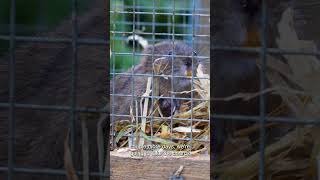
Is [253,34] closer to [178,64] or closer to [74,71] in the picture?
[74,71]

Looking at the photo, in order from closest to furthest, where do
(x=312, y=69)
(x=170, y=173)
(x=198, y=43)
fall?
(x=312, y=69)
(x=170, y=173)
(x=198, y=43)

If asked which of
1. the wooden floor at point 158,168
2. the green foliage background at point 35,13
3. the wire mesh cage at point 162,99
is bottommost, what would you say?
the wooden floor at point 158,168

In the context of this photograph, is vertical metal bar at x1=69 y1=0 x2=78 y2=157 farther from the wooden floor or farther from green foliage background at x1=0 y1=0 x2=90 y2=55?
the wooden floor

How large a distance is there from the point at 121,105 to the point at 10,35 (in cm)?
105

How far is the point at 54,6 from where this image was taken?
53.2 inches

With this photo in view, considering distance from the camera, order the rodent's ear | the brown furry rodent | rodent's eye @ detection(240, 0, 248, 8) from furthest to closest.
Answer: the rodent's ear
the brown furry rodent
rodent's eye @ detection(240, 0, 248, 8)

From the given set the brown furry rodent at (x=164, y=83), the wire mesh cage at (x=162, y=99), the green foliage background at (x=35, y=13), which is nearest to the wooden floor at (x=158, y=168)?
the wire mesh cage at (x=162, y=99)

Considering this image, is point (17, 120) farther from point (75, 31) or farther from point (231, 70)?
point (231, 70)

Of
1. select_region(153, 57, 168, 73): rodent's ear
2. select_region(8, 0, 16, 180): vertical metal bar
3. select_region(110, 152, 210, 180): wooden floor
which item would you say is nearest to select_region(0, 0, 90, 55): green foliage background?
select_region(8, 0, 16, 180): vertical metal bar

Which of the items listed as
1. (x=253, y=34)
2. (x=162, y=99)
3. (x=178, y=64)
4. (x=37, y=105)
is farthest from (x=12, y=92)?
(x=178, y=64)

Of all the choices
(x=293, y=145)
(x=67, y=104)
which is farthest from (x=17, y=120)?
(x=293, y=145)

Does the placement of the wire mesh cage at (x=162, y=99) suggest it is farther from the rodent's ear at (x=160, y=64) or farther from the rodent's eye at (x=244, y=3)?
the rodent's eye at (x=244, y=3)

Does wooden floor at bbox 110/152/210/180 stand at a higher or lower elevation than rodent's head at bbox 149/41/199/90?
A: lower

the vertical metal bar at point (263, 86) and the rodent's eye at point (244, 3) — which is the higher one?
the rodent's eye at point (244, 3)
